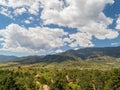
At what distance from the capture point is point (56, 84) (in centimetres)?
15762

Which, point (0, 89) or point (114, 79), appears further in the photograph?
point (114, 79)

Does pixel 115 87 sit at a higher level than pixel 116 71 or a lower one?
lower

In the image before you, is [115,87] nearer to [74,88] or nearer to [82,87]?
[82,87]

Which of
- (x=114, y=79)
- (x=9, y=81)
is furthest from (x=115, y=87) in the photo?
(x=9, y=81)

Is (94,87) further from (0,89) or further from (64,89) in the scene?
(0,89)

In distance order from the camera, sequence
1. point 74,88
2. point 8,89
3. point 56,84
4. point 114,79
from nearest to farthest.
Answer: point 8,89 → point 114,79 → point 56,84 → point 74,88

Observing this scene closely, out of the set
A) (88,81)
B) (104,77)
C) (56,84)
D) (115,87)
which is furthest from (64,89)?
(115,87)

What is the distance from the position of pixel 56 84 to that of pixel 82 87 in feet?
65.2

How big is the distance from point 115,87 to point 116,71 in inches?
328

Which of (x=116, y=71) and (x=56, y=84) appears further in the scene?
(x=56, y=84)

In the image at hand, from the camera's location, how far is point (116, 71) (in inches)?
4734

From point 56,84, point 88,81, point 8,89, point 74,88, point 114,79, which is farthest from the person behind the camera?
point 74,88

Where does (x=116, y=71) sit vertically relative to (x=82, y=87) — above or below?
above

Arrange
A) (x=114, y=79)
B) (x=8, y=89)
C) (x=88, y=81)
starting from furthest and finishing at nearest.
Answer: (x=88, y=81) < (x=114, y=79) < (x=8, y=89)
